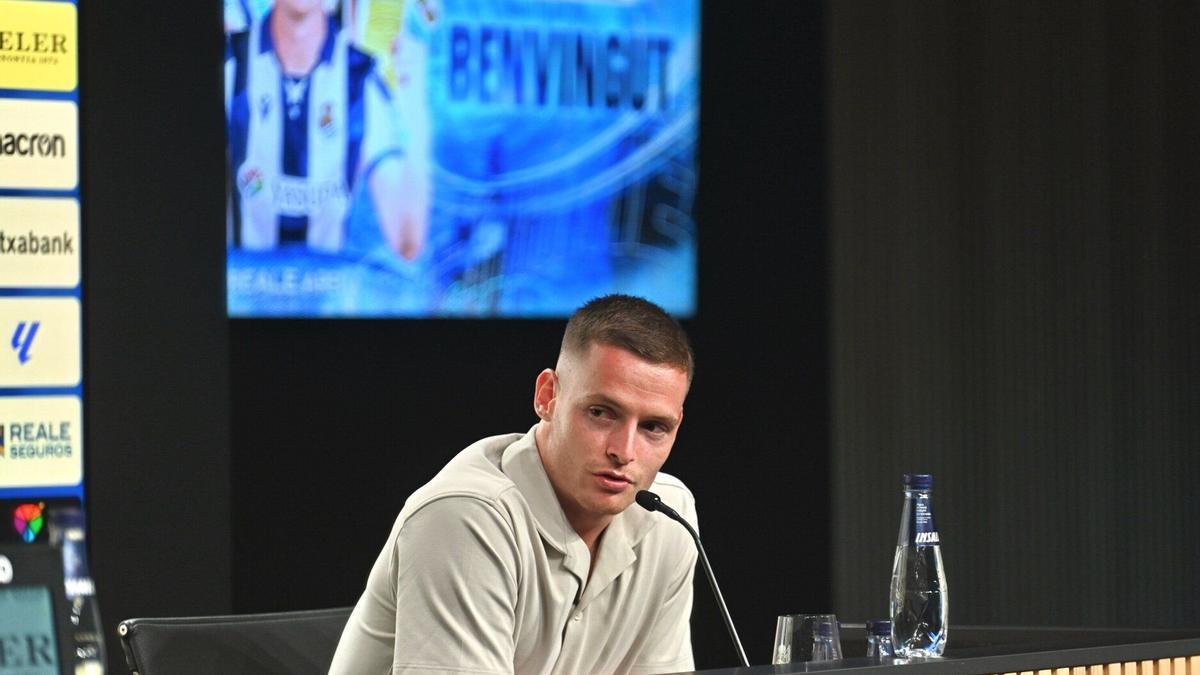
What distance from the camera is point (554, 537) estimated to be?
1.93 meters

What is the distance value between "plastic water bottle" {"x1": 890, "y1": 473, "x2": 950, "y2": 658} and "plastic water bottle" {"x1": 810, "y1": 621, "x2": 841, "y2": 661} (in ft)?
0.23

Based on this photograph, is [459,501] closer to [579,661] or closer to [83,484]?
[579,661]

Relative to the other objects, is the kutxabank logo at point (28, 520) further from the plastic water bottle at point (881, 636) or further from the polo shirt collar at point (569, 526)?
the plastic water bottle at point (881, 636)

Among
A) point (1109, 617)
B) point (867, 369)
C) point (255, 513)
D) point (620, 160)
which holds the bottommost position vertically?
point (1109, 617)

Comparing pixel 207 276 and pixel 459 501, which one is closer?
pixel 459 501

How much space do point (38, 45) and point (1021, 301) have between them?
3.11 metres

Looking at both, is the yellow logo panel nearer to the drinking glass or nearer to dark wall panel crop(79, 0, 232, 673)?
dark wall panel crop(79, 0, 232, 673)

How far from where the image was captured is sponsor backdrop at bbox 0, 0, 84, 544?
9.79 ft

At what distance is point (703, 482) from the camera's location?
5.05 meters

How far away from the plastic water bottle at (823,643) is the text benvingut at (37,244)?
5.74 ft

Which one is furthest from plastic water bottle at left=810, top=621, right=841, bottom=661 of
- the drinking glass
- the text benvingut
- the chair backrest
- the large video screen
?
the large video screen

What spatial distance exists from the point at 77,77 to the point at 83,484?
737mm

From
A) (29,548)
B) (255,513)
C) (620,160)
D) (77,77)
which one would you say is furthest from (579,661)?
(620,160)

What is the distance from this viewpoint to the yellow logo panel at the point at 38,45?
2.98 meters
